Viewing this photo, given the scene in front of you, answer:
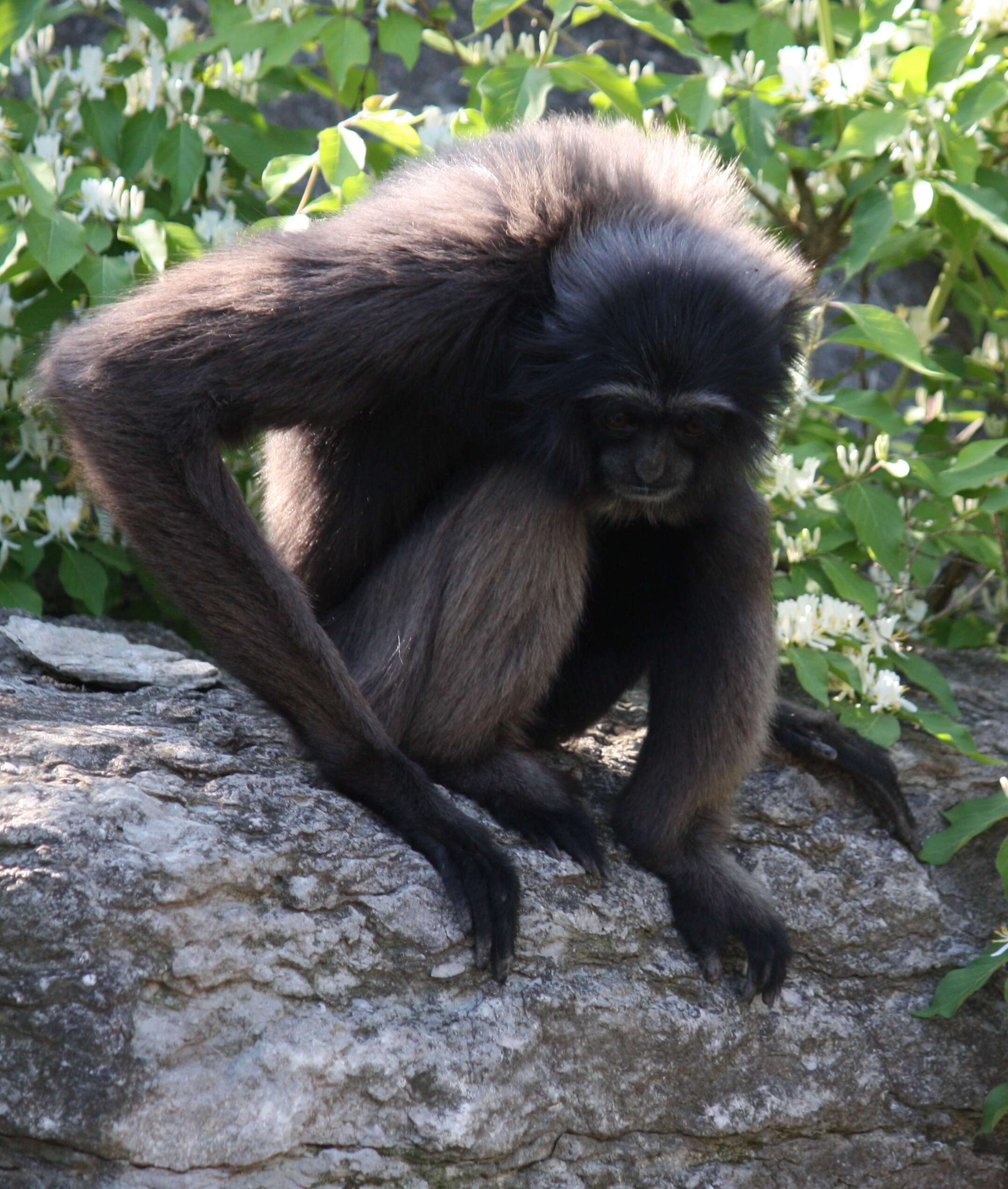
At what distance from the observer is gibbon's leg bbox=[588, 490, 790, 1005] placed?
4.02m

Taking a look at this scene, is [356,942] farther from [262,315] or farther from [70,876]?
[262,315]

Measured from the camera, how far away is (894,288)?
964cm

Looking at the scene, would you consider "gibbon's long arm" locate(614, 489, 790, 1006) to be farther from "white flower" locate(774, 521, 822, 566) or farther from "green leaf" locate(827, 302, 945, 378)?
"white flower" locate(774, 521, 822, 566)

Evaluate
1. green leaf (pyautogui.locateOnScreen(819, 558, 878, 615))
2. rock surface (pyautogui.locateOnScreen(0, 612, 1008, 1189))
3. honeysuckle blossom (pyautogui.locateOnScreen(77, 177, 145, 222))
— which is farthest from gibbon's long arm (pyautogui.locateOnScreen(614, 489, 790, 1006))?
honeysuckle blossom (pyautogui.locateOnScreen(77, 177, 145, 222))

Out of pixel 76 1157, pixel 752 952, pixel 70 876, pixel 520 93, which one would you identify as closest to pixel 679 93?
pixel 520 93

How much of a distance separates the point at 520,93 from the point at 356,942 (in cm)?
306

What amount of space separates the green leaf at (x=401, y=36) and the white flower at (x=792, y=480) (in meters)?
2.14

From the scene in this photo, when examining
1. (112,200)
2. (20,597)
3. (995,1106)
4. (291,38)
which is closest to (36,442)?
(20,597)

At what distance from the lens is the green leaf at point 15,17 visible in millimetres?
4785

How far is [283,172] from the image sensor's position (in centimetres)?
464

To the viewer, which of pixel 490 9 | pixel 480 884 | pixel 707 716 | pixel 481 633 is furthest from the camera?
pixel 490 9

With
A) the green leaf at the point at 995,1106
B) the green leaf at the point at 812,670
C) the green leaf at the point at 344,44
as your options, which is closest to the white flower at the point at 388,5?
the green leaf at the point at 344,44

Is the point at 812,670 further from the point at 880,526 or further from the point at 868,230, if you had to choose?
the point at 868,230

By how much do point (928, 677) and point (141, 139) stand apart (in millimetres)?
3852
